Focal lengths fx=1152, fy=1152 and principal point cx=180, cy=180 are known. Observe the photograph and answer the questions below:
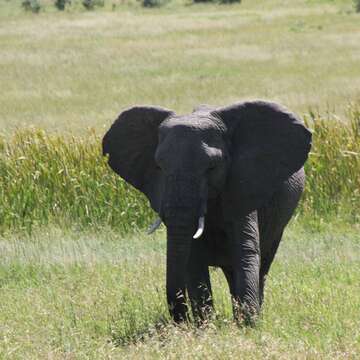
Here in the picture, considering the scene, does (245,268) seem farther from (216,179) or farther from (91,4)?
(91,4)

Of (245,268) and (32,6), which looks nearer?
(245,268)

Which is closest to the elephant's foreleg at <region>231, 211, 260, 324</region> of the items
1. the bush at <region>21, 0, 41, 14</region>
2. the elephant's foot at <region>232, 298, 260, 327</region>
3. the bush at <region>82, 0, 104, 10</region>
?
the elephant's foot at <region>232, 298, 260, 327</region>

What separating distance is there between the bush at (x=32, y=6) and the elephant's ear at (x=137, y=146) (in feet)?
201

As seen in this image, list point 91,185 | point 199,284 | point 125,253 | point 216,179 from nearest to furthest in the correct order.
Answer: point 216,179 → point 199,284 → point 125,253 → point 91,185

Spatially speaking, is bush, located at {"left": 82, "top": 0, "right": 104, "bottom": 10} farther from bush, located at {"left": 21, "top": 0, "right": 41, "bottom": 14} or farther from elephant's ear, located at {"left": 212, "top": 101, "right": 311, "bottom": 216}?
elephant's ear, located at {"left": 212, "top": 101, "right": 311, "bottom": 216}

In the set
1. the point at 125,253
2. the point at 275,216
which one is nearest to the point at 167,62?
the point at 125,253

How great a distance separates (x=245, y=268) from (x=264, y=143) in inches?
33.4

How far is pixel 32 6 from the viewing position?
6938 cm

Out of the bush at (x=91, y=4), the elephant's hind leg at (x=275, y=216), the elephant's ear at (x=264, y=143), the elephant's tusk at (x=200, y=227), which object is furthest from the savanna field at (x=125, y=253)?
the bush at (x=91, y=4)

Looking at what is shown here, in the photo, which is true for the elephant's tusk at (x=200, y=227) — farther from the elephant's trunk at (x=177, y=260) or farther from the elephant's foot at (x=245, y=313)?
the elephant's foot at (x=245, y=313)

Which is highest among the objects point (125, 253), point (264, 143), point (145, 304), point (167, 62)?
point (264, 143)

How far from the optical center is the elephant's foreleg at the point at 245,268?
7.36 meters

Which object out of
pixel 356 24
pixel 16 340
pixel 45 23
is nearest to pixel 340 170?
pixel 16 340

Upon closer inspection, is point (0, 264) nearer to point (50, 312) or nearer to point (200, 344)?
point (50, 312)
